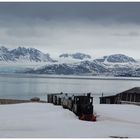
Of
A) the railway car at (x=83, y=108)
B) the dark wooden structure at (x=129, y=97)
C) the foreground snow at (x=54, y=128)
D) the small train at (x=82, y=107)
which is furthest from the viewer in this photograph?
the dark wooden structure at (x=129, y=97)

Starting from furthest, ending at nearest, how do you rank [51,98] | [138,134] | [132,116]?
1. [51,98]
2. [132,116]
3. [138,134]

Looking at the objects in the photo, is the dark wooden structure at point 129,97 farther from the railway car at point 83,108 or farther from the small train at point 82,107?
the railway car at point 83,108

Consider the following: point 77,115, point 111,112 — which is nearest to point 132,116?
point 111,112

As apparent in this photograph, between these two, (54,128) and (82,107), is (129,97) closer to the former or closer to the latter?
(82,107)

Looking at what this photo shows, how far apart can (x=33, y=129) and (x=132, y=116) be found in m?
10.2

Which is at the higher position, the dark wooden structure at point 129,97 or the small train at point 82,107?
the small train at point 82,107

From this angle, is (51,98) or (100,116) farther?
(51,98)

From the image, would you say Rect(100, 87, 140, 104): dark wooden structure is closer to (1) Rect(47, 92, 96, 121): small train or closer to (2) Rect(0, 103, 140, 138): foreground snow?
(1) Rect(47, 92, 96, 121): small train

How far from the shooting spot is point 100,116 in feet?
78.3

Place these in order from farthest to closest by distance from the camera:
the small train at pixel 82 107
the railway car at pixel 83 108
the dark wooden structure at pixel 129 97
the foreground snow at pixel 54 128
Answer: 1. the dark wooden structure at pixel 129 97
2. the small train at pixel 82 107
3. the railway car at pixel 83 108
4. the foreground snow at pixel 54 128

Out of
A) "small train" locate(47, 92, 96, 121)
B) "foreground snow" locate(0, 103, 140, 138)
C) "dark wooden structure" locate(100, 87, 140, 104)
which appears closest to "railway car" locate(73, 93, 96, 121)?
"small train" locate(47, 92, 96, 121)

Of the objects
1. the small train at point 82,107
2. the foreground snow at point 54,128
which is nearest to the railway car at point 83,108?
the small train at point 82,107

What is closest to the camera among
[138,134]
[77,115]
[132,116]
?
[138,134]

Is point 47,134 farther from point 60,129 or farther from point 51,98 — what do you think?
point 51,98
